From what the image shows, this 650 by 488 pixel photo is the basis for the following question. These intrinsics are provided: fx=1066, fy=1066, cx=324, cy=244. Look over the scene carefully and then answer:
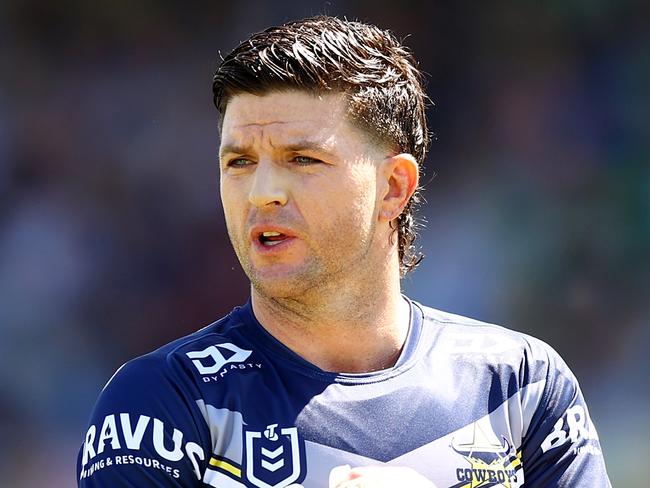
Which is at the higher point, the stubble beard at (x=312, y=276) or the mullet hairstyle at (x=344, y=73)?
the mullet hairstyle at (x=344, y=73)

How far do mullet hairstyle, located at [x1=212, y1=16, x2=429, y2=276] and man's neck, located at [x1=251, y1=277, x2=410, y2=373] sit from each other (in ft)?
0.90

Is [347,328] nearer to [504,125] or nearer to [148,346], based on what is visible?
[148,346]

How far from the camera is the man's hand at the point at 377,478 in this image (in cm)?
226

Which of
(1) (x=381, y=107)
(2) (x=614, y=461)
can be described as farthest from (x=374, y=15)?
(1) (x=381, y=107)

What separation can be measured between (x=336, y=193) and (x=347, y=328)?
338mm

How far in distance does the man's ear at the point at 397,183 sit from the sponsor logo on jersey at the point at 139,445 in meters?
0.75

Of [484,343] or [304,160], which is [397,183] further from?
[484,343]

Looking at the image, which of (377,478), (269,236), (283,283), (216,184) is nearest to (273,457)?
(377,478)

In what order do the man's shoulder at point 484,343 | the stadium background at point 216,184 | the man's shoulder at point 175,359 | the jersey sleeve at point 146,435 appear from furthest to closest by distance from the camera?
the stadium background at point 216,184, the man's shoulder at point 484,343, the man's shoulder at point 175,359, the jersey sleeve at point 146,435

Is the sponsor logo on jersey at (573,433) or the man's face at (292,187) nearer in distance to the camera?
the man's face at (292,187)

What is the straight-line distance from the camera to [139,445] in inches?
85.7

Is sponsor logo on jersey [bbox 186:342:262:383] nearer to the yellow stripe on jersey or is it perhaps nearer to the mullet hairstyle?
the yellow stripe on jersey

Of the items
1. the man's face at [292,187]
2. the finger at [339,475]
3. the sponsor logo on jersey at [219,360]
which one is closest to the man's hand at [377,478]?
the finger at [339,475]

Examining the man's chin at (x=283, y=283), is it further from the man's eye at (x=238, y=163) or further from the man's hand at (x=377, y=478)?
the man's hand at (x=377, y=478)
